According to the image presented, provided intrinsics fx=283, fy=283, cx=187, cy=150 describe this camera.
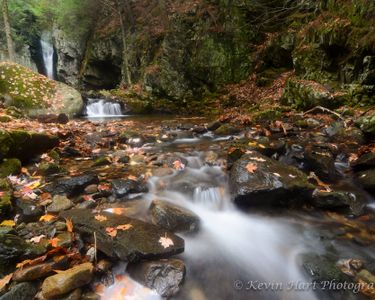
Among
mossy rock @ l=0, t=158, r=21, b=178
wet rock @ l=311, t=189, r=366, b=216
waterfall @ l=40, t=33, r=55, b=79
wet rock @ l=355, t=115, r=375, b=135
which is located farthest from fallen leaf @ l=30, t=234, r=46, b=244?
waterfall @ l=40, t=33, r=55, b=79

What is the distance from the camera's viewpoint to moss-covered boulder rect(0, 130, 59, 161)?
4995 mm

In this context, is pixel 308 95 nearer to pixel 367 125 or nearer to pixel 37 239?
pixel 367 125

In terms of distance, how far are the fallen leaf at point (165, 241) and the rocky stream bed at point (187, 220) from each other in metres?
0.02

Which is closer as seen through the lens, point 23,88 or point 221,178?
point 221,178

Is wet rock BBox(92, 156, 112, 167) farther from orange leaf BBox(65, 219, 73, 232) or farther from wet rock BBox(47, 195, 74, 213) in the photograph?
orange leaf BBox(65, 219, 73, 232)

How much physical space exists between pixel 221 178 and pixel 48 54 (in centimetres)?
2954

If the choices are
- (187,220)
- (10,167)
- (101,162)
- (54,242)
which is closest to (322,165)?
(187,220)

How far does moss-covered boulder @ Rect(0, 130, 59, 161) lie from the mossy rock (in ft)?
0.44

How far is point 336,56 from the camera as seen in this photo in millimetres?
9906

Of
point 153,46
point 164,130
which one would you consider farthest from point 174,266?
point 153,46

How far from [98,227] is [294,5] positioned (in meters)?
13.5

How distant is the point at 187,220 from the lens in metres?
3.85

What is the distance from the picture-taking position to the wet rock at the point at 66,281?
2.45 meters

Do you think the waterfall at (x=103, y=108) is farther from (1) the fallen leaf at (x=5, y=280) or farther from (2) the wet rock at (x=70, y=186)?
(1) the fallen leaf at (x=5, y=280)
